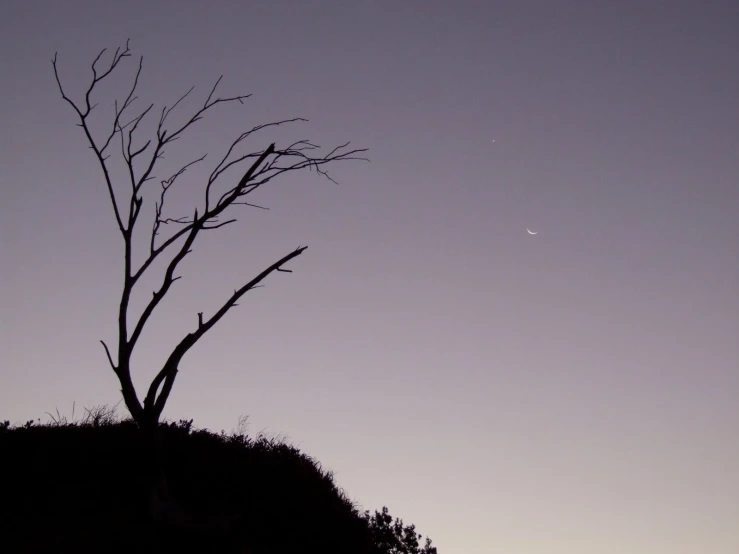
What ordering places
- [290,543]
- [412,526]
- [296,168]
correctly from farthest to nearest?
[412,526] → [296,168] → [290,543]

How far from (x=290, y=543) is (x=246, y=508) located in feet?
3.19

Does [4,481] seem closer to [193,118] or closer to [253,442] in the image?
[253,442]

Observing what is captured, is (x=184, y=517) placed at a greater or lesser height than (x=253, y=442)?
lesser

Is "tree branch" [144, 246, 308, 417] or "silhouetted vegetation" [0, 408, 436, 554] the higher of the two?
"tree branch" [144, 246, 308, 417]

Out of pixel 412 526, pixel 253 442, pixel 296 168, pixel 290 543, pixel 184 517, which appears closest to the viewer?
pixel 184 517

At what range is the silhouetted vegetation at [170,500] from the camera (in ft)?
26.9

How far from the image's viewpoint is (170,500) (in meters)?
8.40

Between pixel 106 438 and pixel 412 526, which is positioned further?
pixel 412 526

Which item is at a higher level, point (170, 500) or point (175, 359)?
point (175, 359)

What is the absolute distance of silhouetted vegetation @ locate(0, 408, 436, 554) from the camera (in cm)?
819

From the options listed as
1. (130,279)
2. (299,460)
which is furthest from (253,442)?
(130,279)

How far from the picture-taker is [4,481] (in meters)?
9.45

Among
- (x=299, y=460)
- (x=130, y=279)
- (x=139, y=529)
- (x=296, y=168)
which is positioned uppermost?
(x=296, y=168)

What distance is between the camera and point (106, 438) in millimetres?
11352
